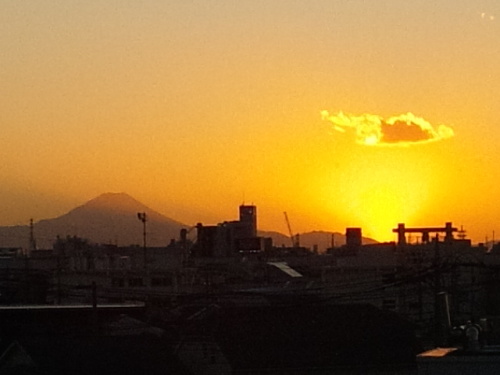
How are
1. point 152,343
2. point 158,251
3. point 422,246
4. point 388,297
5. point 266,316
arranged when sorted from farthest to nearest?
1. point 158,251
2. point 422,246
3. point 388,297
4. point 266,316
5. point 152,343

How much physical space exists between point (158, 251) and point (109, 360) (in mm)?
69382

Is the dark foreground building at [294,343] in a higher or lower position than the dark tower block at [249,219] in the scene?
lower

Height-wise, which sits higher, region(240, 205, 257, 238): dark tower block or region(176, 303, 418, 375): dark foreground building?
region(240, 205, 257, 238): dark tower block

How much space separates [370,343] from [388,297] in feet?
81.6

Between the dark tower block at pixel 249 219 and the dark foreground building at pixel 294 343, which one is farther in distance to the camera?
the dark tower block at pixel 249 219

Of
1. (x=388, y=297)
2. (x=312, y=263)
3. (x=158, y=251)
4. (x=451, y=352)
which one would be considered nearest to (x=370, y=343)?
(x=451, y=352)

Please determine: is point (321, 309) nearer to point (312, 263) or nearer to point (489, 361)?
point (489, 361)

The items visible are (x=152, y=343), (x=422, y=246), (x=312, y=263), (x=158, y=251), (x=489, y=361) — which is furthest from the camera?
(x=158, y=251)

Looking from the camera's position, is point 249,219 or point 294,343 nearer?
point 294,343

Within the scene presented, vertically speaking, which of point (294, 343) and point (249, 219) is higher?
point (249, 219)

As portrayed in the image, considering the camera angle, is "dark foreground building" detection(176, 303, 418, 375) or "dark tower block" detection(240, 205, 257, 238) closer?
"dark foreground building" detection(176, 303, 418, 375)

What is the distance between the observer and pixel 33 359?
29484mm

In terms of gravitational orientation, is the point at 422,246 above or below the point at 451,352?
above

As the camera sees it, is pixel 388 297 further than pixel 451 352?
Yes
